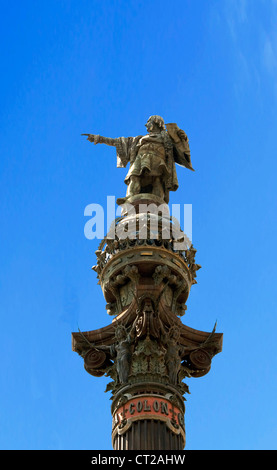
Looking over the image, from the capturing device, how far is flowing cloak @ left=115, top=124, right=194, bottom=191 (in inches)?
1555

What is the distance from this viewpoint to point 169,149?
130 ft

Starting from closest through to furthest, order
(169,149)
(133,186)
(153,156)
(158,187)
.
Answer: (133,186) < (158,187) < (153,156) < (169,149)

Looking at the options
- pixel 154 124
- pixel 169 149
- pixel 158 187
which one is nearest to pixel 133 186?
pixel 158 187

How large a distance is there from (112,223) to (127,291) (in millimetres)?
3483

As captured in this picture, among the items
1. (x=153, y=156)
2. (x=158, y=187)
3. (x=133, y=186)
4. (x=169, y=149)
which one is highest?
(x=169, y=149)

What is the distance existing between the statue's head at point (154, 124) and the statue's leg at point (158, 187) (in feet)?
9.63

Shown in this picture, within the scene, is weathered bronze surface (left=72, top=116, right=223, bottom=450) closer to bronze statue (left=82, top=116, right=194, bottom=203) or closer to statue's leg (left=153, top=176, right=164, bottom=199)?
statue's leg (left=153, top=176, right=164, bottom=199)

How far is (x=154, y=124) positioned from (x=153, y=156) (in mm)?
2342

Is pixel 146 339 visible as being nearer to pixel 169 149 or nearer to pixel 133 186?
pixel 133 186
